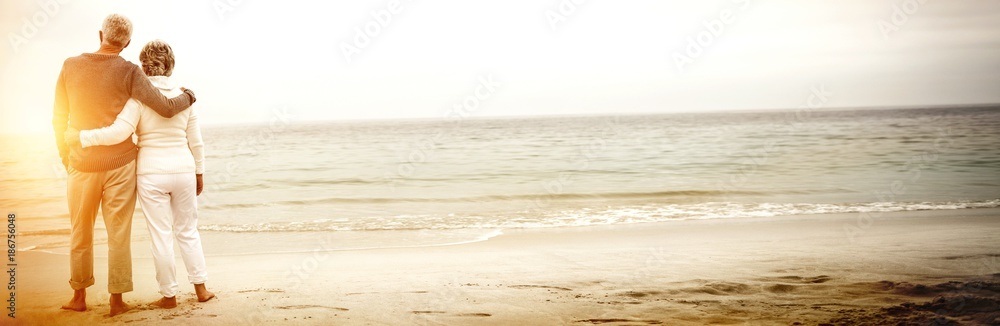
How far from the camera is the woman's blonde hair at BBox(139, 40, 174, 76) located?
4.06 metres

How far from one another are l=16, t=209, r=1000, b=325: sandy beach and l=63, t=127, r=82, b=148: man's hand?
3.74 feet

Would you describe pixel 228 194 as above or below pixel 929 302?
below

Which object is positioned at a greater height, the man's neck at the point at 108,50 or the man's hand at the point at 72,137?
the man's neck at the point at 108,50

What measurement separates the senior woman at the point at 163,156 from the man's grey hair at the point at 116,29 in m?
0.14

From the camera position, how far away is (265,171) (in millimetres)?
20500

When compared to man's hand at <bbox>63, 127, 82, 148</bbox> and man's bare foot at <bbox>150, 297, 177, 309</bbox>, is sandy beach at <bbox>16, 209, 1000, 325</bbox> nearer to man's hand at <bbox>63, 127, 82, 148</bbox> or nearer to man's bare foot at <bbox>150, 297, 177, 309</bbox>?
man's bare foot at <bbox>150, 297, 177, 309</bbox>

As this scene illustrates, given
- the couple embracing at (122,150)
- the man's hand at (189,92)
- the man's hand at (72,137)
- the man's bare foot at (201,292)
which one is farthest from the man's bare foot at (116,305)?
the man's hand at (189,92)

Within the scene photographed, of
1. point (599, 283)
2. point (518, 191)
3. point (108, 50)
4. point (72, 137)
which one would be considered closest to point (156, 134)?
point (72, 137)

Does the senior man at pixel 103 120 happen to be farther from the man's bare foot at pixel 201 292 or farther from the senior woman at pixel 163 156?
the man's bare foot at pixel 201 292

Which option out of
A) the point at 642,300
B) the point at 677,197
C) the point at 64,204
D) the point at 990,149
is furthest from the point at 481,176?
the point at 990,149

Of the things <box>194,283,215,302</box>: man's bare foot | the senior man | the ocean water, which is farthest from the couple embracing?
the ocean water

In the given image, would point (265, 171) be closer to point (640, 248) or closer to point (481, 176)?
point (481, 176)

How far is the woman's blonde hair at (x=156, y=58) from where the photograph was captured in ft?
13.3

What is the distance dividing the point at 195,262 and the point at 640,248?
4.55m
